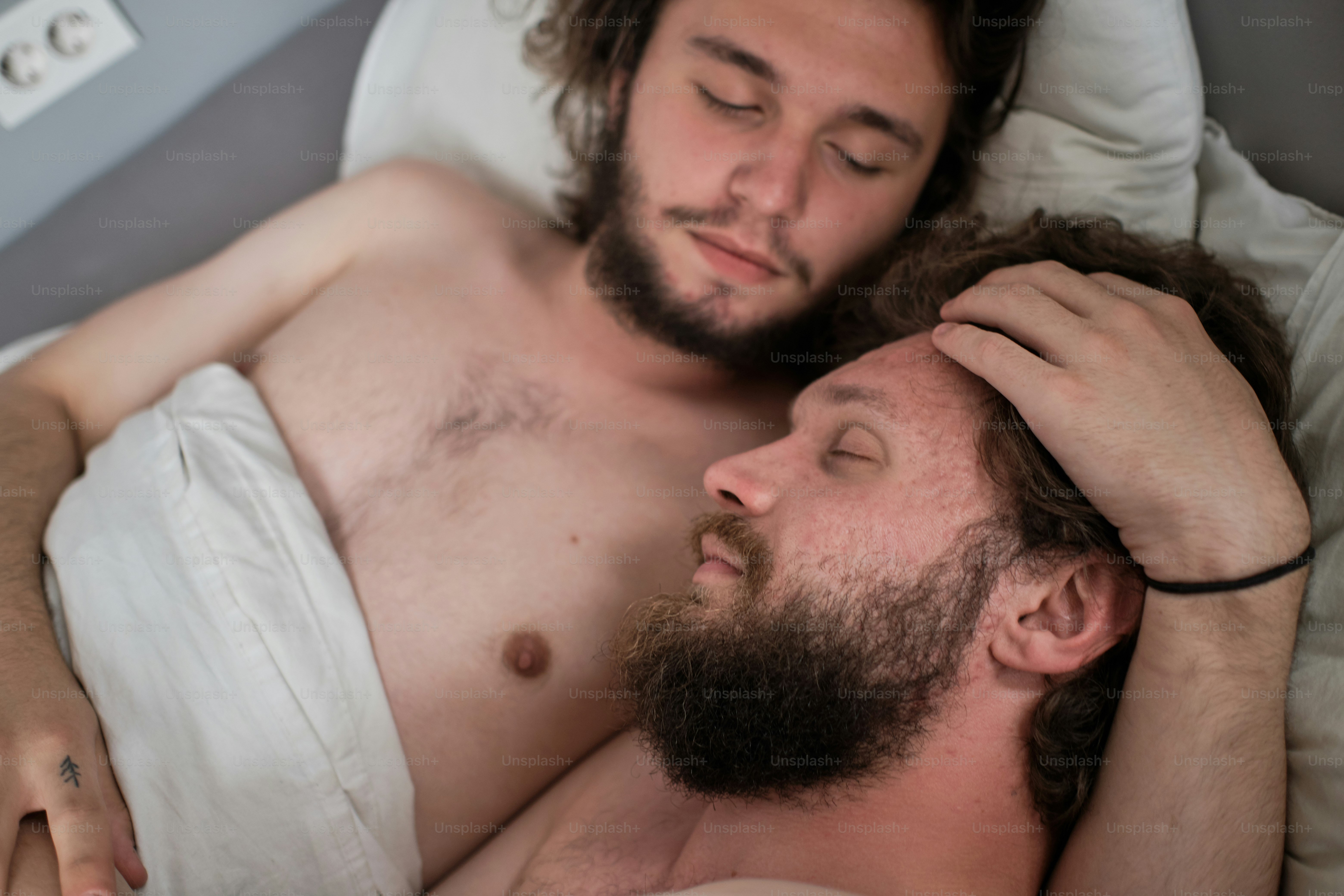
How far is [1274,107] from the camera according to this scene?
1503mm

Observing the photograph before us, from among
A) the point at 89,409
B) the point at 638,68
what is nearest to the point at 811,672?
the point at 638,68

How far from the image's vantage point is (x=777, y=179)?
1.56m

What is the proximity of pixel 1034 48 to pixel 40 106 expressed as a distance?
2394mm

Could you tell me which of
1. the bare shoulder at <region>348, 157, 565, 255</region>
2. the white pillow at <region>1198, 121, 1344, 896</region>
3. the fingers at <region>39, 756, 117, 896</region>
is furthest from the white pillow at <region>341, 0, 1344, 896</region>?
the fingers at <region>39, 756, 117, 896</region>

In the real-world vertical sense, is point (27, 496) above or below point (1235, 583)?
above

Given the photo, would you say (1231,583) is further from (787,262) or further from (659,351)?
(659,351)

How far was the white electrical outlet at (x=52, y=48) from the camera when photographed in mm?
2027

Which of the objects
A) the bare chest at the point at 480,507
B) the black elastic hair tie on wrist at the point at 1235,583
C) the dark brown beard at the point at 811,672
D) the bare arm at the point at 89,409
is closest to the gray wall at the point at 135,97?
the bare arm at the point at 89,409

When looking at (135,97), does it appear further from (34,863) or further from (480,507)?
(34,863)

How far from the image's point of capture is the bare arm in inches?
44.7

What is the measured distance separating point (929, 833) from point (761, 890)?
0.27 m

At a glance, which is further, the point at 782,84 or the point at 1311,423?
the point at 782,84

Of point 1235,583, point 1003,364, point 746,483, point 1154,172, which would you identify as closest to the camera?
point 1235,583

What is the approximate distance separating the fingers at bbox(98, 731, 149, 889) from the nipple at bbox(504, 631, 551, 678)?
2.00ft
